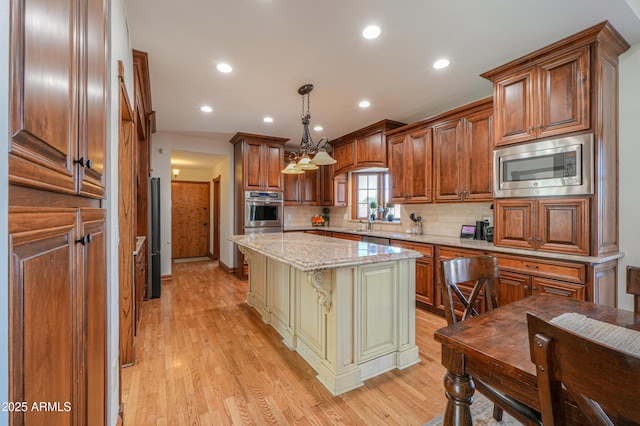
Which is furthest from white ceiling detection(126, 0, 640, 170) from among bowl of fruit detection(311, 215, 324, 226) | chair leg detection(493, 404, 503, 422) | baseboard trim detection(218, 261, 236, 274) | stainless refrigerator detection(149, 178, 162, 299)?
baseboard trim detection(218, 261, 236, 274)

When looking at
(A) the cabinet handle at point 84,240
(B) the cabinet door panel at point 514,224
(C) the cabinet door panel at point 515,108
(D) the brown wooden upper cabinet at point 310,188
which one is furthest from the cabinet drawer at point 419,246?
(A) the cabinet handle at point 84,240

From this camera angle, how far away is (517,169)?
2709 millimetres

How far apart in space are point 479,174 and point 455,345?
107 inches

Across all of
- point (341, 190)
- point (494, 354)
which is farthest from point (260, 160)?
point (494, 354)

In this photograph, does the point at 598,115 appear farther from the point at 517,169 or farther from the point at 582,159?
the point at 517,169

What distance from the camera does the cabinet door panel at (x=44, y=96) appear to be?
1.54 feet

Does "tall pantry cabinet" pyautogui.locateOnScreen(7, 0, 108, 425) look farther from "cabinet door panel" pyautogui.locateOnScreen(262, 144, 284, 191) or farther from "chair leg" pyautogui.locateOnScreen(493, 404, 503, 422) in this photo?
"cabinet door panel" pyautogui.locateOnScreen(262, 144, 284, 191)

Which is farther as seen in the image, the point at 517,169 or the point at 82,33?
the point at 517,169

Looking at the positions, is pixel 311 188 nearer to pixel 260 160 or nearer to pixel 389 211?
pixel 260 160

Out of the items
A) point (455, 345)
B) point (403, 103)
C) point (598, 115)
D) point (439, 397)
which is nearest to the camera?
point (455, 345)

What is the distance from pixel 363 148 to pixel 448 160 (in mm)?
1684

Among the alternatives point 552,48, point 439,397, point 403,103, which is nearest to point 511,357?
point 439,397

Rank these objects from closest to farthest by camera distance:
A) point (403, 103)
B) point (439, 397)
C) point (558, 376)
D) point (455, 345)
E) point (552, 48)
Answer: point (558, 376)
point (455, 345)
point (439, 397)
point (552, 48)
point (403, 103)

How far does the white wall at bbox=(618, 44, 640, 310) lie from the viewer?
2.38 meters
